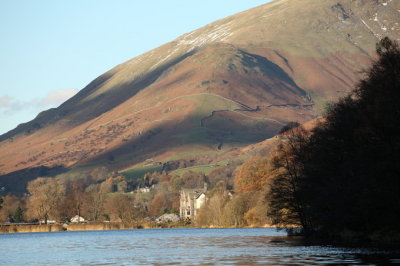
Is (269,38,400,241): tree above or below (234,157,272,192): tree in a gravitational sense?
below

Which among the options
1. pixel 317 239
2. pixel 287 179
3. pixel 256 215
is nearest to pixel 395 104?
pixel 317 239

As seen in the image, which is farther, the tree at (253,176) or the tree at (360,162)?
the tree at (253,176)

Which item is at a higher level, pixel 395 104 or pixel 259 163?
pixel 259 163

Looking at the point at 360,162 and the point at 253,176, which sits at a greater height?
the point at 253,176

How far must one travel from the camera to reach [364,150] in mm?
62656

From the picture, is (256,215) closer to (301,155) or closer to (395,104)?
(301,155)

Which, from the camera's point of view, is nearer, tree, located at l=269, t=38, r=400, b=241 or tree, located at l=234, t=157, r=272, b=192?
tree, located at l=269, t=38, r=400, b=241

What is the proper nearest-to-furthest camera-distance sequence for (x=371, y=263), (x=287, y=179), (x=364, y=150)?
(x=371, y=263), (x=364, y=150), (x=287, y=179)

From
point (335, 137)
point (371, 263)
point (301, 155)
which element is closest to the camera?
point (371, 263)

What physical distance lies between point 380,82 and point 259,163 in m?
109

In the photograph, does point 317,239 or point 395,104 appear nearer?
point 395,104

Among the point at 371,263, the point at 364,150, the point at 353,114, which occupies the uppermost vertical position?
the point at 353,114

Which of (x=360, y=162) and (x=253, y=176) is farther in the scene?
(x=253, y=176)

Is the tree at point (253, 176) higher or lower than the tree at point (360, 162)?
Answer: higher
